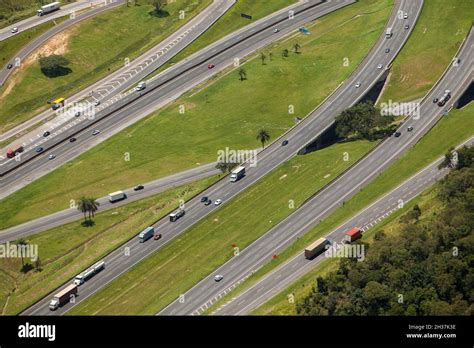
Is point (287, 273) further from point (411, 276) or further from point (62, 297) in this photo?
point (62, 297)

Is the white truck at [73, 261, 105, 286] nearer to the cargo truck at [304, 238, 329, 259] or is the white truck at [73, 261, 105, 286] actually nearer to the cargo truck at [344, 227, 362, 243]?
the cargo truck at [304, 238, 329, 259]

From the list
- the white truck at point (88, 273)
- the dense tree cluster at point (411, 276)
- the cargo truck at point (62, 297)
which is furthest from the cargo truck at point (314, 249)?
the cargo truck at point (62, 297)

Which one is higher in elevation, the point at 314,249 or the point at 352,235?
the point at 352,235

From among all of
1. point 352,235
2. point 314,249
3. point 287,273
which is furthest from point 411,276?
point 287,273

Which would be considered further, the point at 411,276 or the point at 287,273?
the point at 287,273
